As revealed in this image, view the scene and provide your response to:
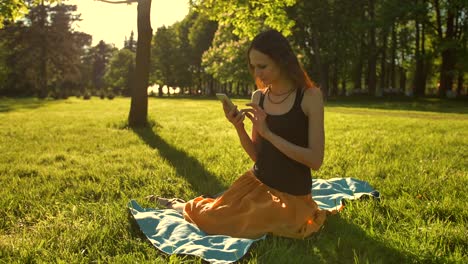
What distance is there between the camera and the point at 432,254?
135 inches

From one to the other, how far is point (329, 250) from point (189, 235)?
4.48 feet

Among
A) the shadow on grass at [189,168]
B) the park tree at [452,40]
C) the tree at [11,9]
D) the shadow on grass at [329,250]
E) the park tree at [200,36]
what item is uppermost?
the park tree at [200,36]

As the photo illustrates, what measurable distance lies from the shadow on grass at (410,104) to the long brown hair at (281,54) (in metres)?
24.3

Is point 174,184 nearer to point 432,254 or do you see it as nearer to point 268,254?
point 268,254

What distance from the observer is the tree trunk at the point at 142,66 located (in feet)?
41.5

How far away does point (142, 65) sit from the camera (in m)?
13.0

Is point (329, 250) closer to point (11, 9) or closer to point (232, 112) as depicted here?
point (232, 112)

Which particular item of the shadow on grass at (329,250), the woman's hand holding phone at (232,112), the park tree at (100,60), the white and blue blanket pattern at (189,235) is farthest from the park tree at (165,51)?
the shadow on grass at (329,250)

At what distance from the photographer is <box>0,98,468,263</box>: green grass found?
355 cm

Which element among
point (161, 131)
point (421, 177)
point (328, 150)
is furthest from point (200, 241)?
point (161, 131)

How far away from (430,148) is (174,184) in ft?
20.6

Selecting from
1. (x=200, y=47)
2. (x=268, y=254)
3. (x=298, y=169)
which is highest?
(x=200, y=47)

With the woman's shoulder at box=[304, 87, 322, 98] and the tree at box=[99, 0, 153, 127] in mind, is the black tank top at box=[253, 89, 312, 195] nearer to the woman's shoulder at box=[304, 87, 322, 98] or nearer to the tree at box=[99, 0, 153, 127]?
the woman's shoulder at box=[304, 87, 322, 98]

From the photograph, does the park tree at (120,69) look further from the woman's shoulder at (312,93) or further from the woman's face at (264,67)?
the woman's shoulder at (312,93)
